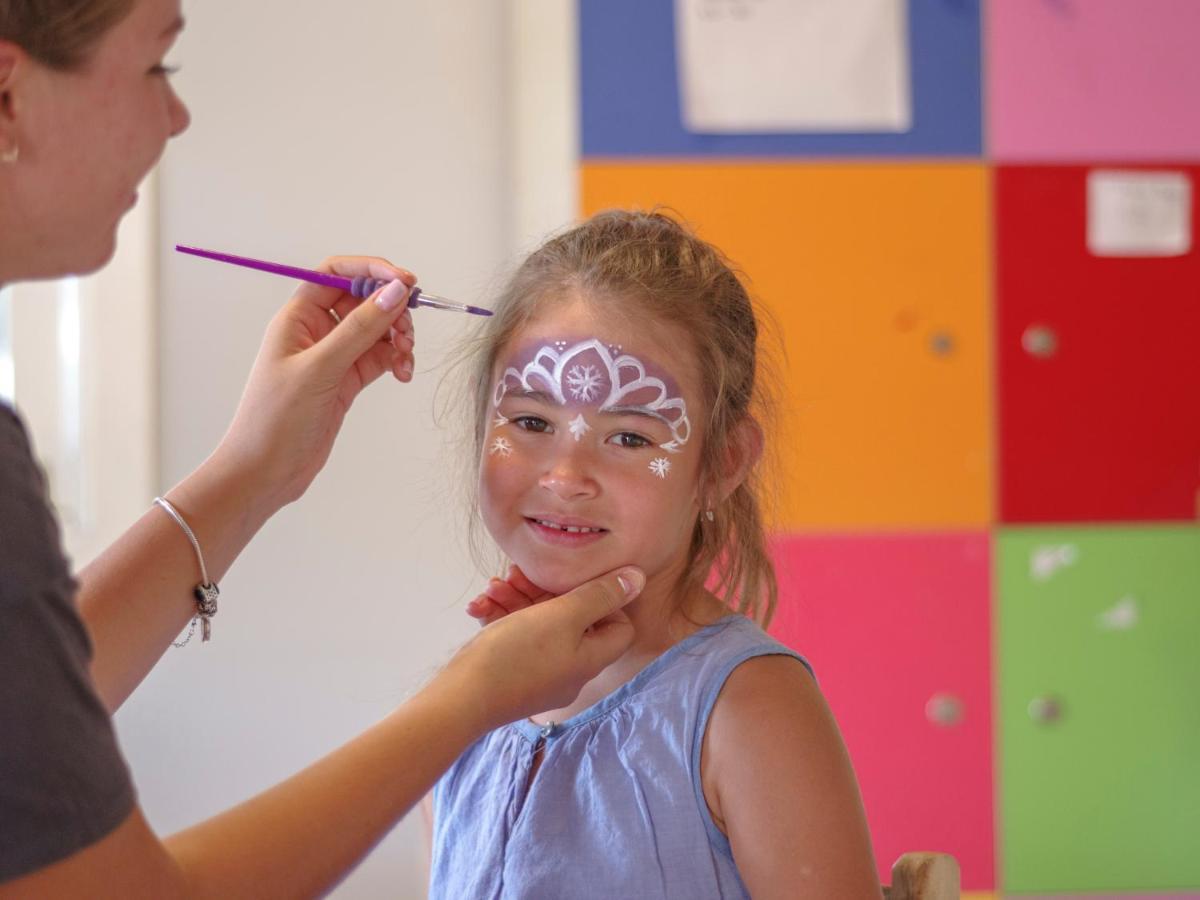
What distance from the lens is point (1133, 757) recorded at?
225cm

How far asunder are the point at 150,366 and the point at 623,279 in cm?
154

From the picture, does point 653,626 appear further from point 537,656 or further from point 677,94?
point 677,94

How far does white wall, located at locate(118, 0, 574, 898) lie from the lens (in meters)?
2.60

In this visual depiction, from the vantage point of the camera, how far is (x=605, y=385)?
125cm

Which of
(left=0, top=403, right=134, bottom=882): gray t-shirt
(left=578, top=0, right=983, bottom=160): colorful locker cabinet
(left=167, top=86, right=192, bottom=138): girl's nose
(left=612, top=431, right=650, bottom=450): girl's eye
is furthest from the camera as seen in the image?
(left=578, top=0, right=983, bottom=160): colorful locker cabinet

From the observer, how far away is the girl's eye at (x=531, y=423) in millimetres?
1285

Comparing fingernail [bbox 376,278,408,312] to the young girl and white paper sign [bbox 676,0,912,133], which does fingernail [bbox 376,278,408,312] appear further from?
white paper sign [bbox 676,0,912,133]

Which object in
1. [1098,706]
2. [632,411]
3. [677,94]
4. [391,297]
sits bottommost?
[1098,706]

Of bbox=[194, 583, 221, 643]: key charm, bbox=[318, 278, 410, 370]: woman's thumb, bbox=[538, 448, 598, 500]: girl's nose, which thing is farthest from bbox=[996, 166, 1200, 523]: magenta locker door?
bbox=[194, 583, 221, 643]: key charm

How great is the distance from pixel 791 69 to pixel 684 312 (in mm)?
1068

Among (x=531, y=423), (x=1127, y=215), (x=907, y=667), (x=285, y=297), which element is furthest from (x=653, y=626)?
(x=285, y=297)

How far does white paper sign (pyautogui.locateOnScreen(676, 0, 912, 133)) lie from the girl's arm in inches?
49.9

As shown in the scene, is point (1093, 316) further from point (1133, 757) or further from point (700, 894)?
point (700, 894)

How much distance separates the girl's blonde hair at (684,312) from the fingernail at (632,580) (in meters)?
0.11
